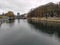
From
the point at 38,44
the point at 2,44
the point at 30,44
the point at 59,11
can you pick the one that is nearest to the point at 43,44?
the point at 38,44

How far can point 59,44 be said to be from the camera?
15297 millimetres

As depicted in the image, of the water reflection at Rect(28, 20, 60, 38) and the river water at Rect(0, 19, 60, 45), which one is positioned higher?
the water reflection at Rect(28, 20, 60, 38)

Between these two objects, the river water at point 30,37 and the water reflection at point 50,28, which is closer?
the river water at point 30,37

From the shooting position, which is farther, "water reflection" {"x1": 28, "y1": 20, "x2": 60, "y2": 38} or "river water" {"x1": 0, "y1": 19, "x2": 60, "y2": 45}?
"water reflection" {"x1": 28, "y1": 20, "x2": 60, "y2": 38}

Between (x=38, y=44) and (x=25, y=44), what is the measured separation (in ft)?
6.01

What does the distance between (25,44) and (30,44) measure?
70cm

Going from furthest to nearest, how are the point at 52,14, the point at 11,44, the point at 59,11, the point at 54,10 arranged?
the point at 52,14, the point at 54,10, the point at 59,11, the point at 11,44

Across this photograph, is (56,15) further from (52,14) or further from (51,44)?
(51,44)

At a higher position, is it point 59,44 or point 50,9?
point 50,9

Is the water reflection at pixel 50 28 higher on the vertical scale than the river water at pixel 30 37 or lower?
higher

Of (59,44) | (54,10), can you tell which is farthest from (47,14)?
(59,44)

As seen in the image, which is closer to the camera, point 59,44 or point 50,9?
point 59,44

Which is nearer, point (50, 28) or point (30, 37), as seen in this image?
point (30, 37)

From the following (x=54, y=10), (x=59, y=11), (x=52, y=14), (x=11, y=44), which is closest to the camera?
(x=11, y=44)
